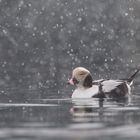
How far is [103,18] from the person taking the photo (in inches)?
2063

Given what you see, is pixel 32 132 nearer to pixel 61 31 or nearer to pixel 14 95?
pixel 14 95

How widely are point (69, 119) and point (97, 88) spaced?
198 inches

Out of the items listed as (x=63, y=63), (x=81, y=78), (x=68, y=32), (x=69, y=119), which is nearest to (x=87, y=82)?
(x=81, y=78)

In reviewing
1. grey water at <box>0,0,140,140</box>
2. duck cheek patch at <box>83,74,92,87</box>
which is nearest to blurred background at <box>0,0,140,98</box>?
grey water at <box>0,0,140,140</box>

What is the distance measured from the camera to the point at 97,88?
57.3ft

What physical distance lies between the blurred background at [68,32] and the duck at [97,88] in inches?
741

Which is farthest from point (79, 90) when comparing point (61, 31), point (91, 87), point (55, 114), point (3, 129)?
point (61, 31)

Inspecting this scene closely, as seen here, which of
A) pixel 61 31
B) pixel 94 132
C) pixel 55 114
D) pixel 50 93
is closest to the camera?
Answer: pixel 94 132

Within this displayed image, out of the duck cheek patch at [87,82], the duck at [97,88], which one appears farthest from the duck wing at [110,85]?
the duck cheek patch at [87,82]

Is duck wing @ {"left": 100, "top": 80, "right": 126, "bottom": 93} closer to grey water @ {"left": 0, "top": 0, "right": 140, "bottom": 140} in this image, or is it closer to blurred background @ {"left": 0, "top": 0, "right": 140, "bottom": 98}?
grey water @ {"left": 0, "top": 0, "right": 140, "bottom": 140}

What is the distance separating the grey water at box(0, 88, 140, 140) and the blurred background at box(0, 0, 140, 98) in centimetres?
2138

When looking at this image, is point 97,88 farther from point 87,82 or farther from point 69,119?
point 69,119

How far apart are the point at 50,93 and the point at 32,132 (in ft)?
26.8

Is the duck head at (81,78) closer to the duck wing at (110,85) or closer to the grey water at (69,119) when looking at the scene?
the duck wing at (110,85)
